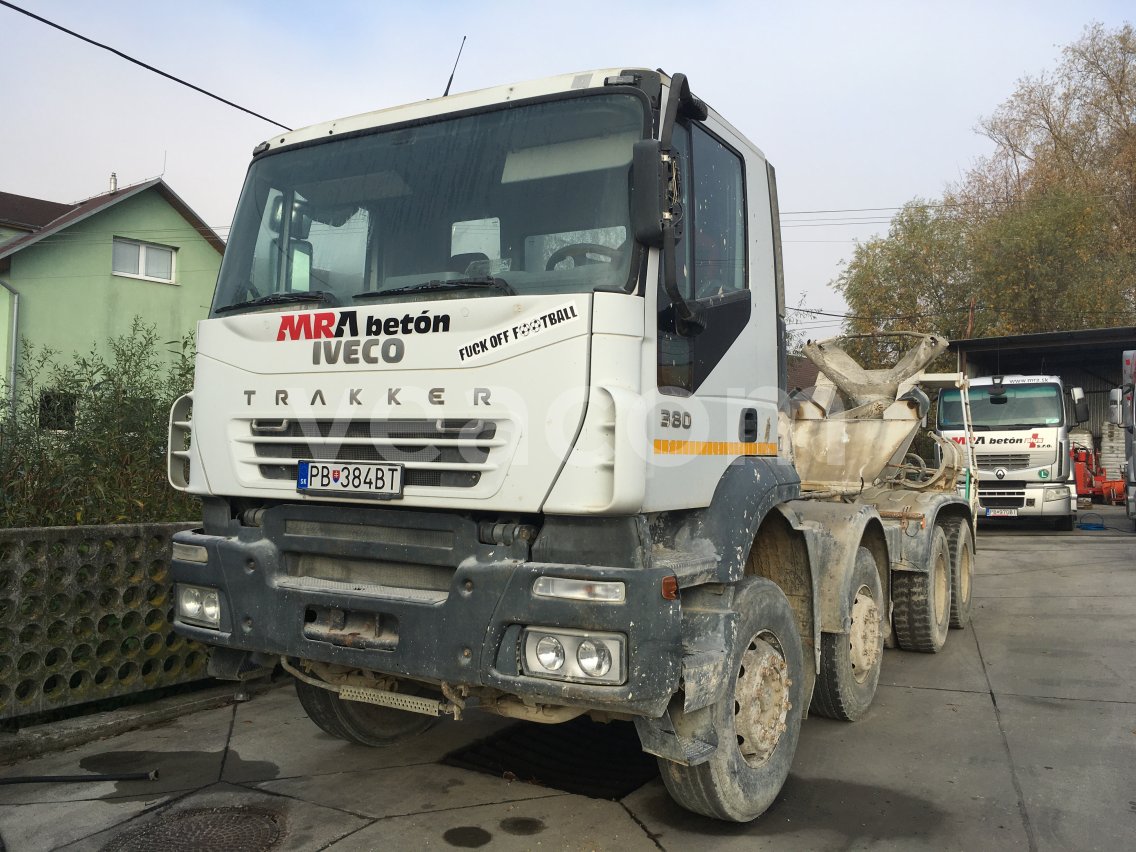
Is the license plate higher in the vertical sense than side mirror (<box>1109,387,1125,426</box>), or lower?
lower

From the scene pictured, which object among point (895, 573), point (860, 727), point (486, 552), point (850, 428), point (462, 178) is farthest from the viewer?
point (850, 428)

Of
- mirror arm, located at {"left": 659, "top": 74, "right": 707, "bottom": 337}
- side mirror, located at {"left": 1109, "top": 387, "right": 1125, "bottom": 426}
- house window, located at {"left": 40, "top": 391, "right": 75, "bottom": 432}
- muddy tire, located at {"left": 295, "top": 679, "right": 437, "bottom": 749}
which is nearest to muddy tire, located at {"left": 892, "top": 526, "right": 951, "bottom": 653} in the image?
muddy tire, located at {"left": 295, "top": 679, "right": 437, "bottom": 749}

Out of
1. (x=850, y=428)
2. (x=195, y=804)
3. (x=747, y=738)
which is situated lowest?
(x=195, y=804)

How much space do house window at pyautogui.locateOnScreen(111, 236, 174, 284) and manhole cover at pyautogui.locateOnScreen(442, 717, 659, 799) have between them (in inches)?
868

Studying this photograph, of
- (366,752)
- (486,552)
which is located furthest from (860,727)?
(486,552)

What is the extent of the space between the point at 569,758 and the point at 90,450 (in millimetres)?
3665

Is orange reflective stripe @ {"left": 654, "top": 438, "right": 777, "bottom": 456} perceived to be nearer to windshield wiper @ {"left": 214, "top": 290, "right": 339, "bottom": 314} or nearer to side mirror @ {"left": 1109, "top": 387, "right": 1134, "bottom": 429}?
windshield wiper @ {"left": 214, "top": 290, "right": 339, "bottom": 314}

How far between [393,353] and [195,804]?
92.0 inches

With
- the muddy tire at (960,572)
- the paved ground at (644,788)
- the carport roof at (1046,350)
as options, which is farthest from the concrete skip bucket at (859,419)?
the carport roof at (1046,350)

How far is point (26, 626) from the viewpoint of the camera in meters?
5.16

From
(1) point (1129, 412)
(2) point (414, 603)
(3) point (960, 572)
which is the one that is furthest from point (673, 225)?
(1) point (1129, 412)

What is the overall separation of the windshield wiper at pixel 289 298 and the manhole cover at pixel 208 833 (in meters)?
2.22

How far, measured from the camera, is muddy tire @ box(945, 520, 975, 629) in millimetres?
8297

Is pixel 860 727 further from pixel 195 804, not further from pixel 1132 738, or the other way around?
pixel 195 804
